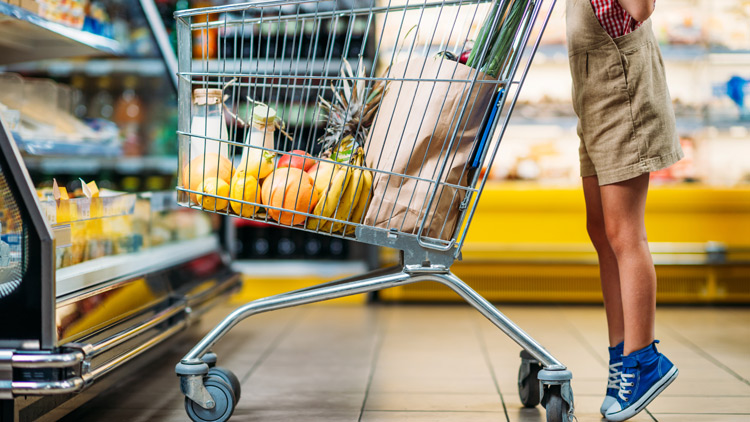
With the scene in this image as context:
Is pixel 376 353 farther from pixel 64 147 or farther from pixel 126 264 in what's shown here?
pixel 64 147

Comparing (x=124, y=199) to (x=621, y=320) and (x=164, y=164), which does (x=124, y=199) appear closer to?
(x=164, y=164)

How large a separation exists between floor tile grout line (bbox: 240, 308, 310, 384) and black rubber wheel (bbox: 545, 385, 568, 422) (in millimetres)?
1170

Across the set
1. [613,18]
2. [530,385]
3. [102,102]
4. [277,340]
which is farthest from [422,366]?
[102,102]

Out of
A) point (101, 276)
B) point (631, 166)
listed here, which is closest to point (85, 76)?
point (101, 276)

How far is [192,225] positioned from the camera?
347 cm

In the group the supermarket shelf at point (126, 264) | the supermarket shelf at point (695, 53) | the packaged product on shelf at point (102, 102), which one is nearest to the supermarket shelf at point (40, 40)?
the supermarket shelf at point (126, 264)

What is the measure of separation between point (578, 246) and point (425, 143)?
8.44 feet

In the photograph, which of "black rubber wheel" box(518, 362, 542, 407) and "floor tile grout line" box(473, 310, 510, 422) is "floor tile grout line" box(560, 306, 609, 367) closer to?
"floor tile grout line" box(473, 310, 510, 422)

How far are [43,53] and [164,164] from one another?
2.43ft

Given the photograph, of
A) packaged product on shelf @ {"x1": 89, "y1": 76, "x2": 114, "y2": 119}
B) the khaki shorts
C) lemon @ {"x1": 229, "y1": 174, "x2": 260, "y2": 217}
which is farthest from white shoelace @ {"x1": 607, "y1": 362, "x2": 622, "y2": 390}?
packaged product on shelf @ {"x1": 89, "y1": 76, "x2": 114, "y2": 119}

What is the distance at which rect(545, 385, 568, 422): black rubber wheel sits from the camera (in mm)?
1978

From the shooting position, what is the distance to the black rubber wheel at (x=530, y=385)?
2270 mm

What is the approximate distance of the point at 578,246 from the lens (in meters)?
4.26

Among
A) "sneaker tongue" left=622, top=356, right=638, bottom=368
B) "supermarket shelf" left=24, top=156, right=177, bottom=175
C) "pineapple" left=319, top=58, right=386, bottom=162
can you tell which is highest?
"pineapple" left=319, top=58, right=386, bottom=162
